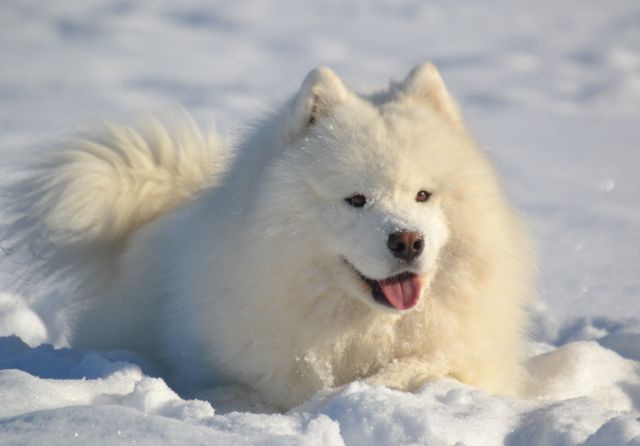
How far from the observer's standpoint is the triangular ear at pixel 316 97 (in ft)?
12.6

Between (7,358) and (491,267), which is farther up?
(491,267)

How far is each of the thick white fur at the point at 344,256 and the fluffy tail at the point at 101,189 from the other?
0.78 m

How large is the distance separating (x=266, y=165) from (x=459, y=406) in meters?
1.32

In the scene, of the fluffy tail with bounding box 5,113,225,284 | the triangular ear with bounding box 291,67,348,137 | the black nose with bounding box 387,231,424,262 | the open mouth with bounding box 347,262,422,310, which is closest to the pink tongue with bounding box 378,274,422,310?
the open mouth with bounding box 347,262,422,310

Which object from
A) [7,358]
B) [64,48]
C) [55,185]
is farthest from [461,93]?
[7,358]

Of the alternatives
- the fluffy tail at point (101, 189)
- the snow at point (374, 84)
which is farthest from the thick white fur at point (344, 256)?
the fluffy tail at point (101, 189)

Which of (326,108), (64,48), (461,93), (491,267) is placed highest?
(326,108)

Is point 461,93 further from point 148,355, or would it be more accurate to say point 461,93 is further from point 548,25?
point 148,355

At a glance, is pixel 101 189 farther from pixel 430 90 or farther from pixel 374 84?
pixel 430 90

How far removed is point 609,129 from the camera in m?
11.1

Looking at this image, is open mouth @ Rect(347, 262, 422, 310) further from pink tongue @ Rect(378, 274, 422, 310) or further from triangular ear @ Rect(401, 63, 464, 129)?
triangular ear @ Rect(401, 63, 464, 129)

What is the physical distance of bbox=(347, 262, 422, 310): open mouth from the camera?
3.54 m

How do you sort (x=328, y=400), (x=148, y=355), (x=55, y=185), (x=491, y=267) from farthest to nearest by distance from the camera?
(x=55, y=185), (x=148, y=355), (x=491, y=267), (x=328, y=400)

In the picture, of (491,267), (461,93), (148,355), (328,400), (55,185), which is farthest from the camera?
(461,93)
